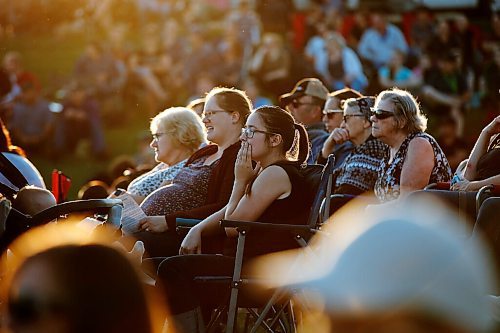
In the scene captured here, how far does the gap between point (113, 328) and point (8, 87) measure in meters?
16.3

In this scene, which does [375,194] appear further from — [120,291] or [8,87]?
[8,87]

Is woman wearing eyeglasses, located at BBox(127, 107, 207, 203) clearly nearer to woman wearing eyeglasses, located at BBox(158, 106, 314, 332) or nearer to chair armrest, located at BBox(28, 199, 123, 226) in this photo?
woman wearing eyeglasses, located at BBox(158, 106, 314, 332)

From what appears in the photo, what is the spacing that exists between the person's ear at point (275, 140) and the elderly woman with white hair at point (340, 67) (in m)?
11.0

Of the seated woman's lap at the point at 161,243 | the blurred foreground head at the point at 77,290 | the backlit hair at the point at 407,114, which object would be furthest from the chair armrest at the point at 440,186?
the blurred foreground head at the point at 77,290

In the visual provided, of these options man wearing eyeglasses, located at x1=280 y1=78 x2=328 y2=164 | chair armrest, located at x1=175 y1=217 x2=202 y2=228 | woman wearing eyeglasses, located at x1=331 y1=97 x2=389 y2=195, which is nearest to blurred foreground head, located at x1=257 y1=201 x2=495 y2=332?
chair armrest, located at x1=175 y1=217 x2=202 y2=228

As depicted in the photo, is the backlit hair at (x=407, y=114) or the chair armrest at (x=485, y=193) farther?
the backlit hair at (x=407, y=114)

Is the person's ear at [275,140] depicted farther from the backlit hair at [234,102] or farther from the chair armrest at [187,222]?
the backlit hair at [234,102]

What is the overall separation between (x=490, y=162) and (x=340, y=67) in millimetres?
10953

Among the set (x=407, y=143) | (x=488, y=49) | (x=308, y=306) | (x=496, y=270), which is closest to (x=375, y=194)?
(x=407, y=143)

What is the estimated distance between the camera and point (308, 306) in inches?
214

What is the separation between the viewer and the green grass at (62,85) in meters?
17.2

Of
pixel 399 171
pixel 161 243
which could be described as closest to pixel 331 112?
pixel 399 171

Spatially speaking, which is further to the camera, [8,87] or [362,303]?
[8,87]

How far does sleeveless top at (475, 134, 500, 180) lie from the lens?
612 centimetres
